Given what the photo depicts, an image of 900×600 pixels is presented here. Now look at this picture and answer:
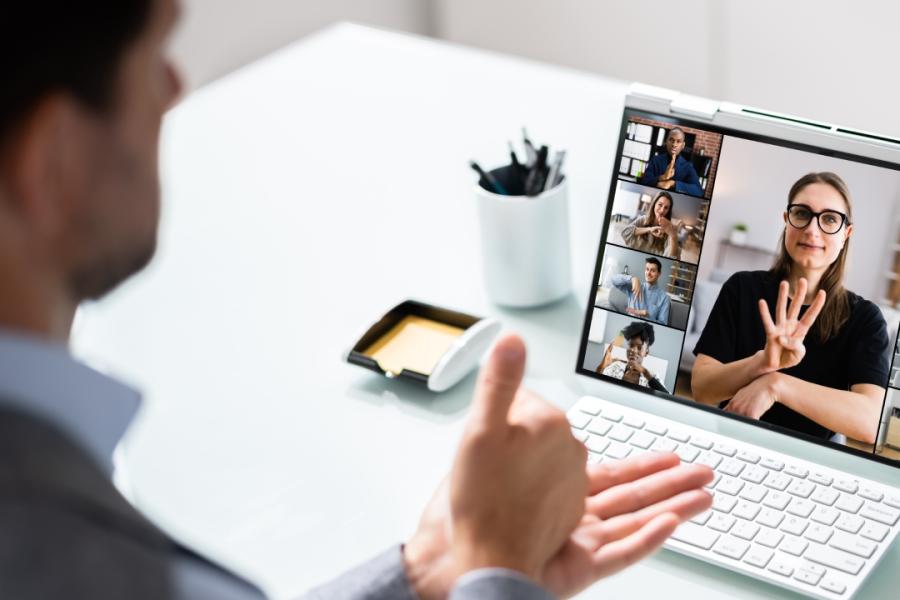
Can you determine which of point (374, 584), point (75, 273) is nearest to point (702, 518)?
point (374, 584)

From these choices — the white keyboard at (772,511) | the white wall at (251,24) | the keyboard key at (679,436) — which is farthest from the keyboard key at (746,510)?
the white wall at (251,24)

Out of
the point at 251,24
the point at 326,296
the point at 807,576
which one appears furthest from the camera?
the point at 251,24

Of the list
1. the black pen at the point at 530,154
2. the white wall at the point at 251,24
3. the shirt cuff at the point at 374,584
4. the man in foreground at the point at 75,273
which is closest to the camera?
the man in foreground at the point at 75,273

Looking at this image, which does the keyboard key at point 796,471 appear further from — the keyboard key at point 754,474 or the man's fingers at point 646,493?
the man's fingers at point 646,493

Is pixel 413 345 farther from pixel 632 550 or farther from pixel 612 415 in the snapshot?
pixel 632 550

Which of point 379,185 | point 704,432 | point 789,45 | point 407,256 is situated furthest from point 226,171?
point 789,45

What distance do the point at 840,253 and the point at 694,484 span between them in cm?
28

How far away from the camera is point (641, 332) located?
1.17 metres

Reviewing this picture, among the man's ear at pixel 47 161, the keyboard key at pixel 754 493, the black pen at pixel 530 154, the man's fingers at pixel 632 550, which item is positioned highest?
the man's ear at pixel 47 161

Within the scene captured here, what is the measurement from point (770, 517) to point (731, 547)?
2.3 inches

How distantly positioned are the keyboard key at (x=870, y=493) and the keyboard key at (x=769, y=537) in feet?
0.34

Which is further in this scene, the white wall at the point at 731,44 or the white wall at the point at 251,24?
the white wall at the point at 251,24

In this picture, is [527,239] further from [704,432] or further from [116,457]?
[116,457]

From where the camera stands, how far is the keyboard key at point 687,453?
111 centimetres
